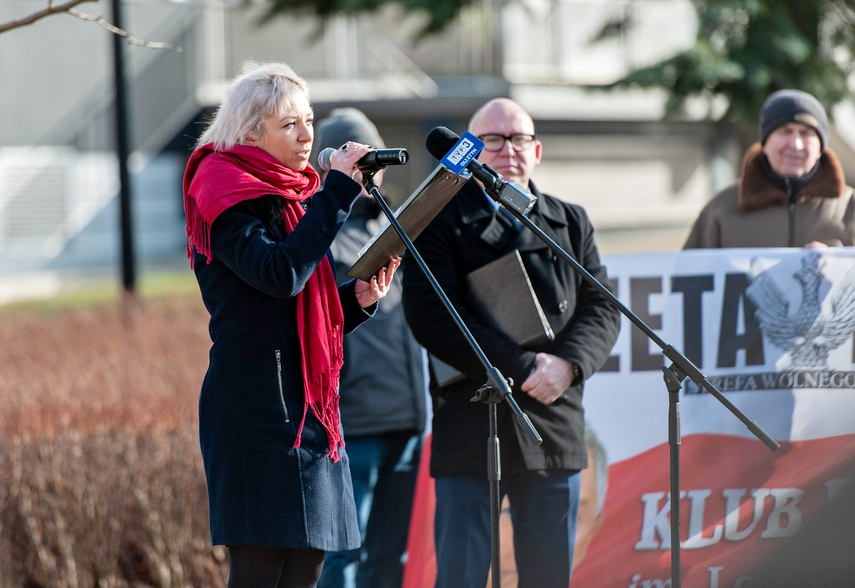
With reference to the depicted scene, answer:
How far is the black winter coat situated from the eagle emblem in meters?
0.79

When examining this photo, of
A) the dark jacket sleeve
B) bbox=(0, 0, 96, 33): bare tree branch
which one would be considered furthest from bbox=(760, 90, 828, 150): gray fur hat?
bbox=(0, 0, 96, 33): bare tree branch

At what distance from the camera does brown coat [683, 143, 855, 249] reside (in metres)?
4.63

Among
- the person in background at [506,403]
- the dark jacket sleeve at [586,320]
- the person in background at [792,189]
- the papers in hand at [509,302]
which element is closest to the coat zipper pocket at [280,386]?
the person in background at [506,403]

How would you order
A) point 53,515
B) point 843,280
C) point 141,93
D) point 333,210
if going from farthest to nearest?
point 141,93, point 53,515, point 843,280, point 333,210

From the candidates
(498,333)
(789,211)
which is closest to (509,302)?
(498,333)

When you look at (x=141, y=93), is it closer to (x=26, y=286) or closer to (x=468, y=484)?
(x=26, y=286)

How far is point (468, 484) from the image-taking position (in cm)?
393

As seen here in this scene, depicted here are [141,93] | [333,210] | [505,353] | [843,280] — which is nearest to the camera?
[333,210]

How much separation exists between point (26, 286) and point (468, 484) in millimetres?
18072

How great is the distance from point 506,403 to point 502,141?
899mm

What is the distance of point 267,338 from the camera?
10.0 ft

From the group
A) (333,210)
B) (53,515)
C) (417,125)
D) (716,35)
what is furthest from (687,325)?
(417,125)

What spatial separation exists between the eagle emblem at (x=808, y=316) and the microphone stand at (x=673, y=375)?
1325mm

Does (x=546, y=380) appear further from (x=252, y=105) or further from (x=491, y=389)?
(x=252, y=105)
